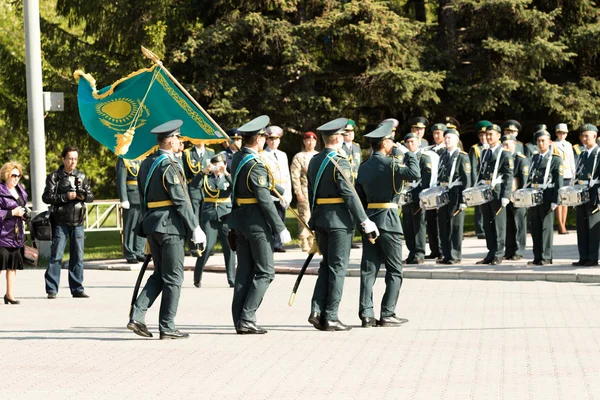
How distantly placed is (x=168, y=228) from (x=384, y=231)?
2.27 metres

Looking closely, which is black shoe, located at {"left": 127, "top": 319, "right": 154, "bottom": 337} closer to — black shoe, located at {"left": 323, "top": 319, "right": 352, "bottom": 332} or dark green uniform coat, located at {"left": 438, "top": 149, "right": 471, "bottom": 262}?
black shoe, located at {"left": 323, "top": 319, "right": 352, "bottom": 332}

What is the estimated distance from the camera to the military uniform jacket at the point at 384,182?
481 inches

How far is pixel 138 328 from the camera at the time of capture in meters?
11.4

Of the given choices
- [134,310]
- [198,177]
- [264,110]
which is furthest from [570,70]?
[134,310]

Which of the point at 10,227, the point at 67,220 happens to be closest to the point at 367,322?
the point at 67,220

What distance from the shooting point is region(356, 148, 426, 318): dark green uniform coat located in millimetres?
12195

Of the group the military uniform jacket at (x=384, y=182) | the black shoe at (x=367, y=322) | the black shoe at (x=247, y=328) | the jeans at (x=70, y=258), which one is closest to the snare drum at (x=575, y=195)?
the military uniform jacket at (x=384, y=182)

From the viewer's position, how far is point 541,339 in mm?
11078

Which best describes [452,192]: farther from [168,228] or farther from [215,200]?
[168,228]

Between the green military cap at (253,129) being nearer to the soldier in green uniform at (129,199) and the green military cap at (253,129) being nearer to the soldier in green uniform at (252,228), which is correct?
the soldier in green uniform at (252,228)

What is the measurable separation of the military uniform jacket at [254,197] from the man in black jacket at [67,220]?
4.17 metres

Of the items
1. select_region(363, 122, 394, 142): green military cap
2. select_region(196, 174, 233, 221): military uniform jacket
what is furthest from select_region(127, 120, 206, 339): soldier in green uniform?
select_region(196, 174, 233, 221): military uniform jacket

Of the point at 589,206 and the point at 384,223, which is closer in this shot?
the point at 384,223

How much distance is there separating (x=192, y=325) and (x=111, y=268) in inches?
298
